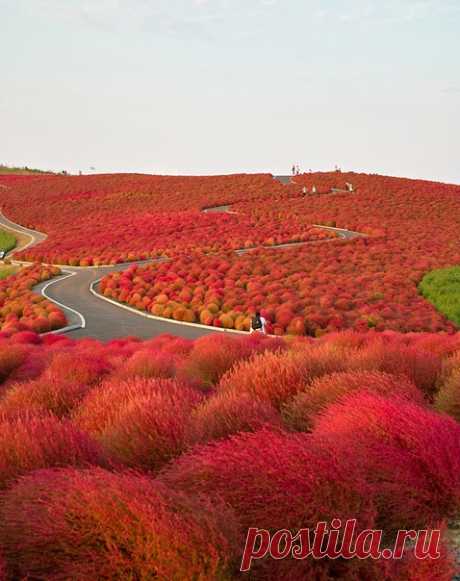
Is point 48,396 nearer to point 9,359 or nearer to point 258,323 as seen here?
point 9,359

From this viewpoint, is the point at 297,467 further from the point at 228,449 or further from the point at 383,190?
the point at 383,190

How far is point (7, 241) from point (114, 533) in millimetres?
50630

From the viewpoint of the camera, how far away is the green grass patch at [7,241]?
49.3 m

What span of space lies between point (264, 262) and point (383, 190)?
3369cm

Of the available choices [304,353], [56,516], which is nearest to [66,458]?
[56,516]

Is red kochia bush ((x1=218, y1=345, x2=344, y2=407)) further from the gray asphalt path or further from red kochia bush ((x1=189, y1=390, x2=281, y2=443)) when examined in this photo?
the gray asphalt path

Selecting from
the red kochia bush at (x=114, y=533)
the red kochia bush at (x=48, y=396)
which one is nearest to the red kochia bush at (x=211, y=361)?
the red kochia bush at (x=48, y=396)

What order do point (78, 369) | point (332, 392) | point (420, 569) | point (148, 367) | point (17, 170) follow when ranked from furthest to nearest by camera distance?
point (17, 170)
point (78, 369)
point (148, 367)
point (332, 392)
point (420, 569)

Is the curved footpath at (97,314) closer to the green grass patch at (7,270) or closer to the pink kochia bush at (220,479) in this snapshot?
the green grass patch at (7,270)

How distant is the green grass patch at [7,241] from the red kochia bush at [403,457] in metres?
47.3

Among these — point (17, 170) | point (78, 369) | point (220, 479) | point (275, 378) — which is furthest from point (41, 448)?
point (17, 170)

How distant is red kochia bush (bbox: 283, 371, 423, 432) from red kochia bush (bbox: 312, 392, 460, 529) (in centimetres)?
90

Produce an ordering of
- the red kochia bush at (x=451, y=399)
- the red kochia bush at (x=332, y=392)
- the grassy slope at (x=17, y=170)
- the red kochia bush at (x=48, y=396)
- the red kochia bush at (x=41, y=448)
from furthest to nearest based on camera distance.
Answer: the grassy slope at (x=17, y=170) → the red kochia bush at (x=48, y=396) → the red kochia bush at (x=451, y=399) → the red kochia bush at (x=332, y=392) → the red kochia bush at (x=41, y=448)

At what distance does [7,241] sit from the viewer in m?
51.0
